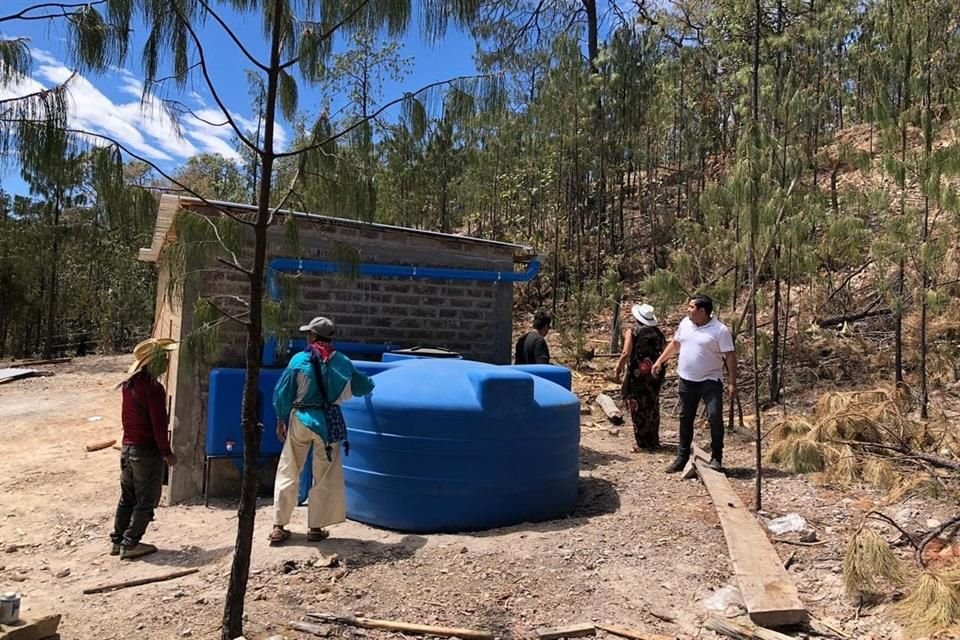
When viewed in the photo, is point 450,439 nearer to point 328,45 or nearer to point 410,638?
point 410,638

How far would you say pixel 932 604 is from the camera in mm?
3451

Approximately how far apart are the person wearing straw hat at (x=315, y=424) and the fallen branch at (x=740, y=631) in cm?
266

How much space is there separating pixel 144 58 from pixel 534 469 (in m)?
3.72

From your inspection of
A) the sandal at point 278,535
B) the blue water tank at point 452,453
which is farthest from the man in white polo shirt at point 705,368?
the sandal at point 278,535

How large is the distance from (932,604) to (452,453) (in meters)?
3.00

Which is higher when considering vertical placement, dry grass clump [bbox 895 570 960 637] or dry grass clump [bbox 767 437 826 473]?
dry grass clump [bbox 767 437 826 473]

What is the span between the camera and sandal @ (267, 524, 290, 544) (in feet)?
16.4

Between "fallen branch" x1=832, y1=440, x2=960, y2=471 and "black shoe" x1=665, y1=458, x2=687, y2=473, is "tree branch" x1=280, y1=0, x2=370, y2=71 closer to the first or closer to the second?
"black shoe" x1=665, y1=458, x2=687, y2=473

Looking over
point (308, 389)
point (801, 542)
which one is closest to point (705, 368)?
point (801, 542)

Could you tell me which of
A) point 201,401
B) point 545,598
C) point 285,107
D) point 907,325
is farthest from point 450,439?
point 907,325

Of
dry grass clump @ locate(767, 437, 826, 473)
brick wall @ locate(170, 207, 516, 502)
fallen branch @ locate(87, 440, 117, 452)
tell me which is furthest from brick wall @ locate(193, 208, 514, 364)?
fallen branch @ locate(87, 440, 117, 452)

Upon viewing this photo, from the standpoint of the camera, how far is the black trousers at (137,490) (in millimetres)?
5449

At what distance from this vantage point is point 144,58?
374 centimetres

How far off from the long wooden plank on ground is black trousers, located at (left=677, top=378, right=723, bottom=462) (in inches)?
26.0
